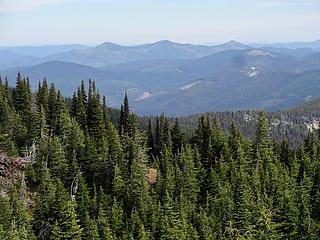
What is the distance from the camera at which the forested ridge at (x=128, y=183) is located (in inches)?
2768

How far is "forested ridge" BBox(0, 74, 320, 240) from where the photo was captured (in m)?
70.3

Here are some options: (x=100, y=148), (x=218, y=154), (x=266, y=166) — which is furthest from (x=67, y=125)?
(x=266, y=166)

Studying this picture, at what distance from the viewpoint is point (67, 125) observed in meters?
101

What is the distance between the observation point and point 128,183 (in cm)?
8738

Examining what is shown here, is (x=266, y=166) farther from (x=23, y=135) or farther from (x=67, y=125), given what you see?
(x=23, y=135)

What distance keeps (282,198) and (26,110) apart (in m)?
56.8

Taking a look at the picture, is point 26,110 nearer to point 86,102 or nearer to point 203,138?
point 86,102

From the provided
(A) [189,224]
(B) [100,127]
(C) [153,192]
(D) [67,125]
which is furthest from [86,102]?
(A) [189,224]

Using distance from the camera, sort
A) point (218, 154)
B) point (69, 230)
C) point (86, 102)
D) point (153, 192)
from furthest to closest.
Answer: point (86, 102), point (218, 154), point (153, 192), point (69, 230)

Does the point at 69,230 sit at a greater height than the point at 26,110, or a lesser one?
lesser

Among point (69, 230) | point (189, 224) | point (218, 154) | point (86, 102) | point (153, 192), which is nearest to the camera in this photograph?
point (69, 230)

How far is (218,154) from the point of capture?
354 feet

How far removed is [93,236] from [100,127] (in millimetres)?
44024

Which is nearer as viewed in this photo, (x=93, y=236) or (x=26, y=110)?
(x=93, y=236)
